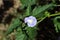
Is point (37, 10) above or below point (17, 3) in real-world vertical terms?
above

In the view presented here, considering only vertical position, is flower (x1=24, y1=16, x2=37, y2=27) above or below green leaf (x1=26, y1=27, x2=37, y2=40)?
above

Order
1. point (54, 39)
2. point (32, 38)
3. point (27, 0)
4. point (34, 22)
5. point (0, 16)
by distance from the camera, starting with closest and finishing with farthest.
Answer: point (32, 38) < point (34, 22) < point (27, 0) < point (54, 39) < point (0, 16)

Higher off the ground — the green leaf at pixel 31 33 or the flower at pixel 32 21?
the flower at pixel 32 21

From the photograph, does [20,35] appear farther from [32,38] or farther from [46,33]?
[46,33]

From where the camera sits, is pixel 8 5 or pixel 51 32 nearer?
pixel 51 32

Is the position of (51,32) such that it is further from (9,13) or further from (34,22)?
(34,22)

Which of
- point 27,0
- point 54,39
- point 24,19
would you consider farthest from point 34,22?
point 54,39

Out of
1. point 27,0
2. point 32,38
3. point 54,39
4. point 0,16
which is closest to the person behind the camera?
point 32,38

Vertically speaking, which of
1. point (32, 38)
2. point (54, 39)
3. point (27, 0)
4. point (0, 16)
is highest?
point (27, 0)

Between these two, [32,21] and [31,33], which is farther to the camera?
[32,21]
